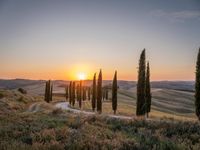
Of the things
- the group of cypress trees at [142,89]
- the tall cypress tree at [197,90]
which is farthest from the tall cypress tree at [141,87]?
the tall cypress tree at [197,90]

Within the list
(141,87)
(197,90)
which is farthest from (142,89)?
(197,90)

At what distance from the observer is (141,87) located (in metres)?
50.8

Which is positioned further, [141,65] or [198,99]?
[141,65]

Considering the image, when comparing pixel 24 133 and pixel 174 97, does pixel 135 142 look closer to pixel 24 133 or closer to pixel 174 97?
pixel 24 133

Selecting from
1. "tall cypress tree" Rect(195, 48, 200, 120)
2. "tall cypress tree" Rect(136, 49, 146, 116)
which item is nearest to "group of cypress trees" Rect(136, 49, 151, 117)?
Result: "tall cypress tree" Rect(136, 49, 146, 116)

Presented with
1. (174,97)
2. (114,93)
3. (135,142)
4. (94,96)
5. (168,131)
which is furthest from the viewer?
(174,97)

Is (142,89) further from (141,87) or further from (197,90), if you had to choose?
(197,90)

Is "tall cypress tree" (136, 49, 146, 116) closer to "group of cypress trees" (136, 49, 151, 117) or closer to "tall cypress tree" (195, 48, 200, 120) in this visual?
"group of cypress trees" (136, 49, 151, 117)

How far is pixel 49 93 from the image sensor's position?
94938 millimetres

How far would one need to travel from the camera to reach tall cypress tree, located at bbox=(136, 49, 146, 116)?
159 feet

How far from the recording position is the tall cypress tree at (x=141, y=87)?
48.6 meters

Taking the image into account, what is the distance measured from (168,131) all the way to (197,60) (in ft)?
111

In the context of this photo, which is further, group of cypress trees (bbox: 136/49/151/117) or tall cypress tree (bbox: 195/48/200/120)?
group of cypress trees (bbox: 136/49/151/117)

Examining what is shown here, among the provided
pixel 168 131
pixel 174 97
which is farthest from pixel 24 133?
pixel 174 97
